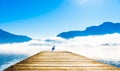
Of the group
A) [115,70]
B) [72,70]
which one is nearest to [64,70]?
[72,70]

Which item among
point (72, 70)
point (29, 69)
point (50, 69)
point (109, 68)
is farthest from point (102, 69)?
point (29, 69)

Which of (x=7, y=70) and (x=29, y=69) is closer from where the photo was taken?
(x=7, y=70)

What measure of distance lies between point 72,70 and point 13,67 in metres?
1.74

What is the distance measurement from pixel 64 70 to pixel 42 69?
0.66 metres

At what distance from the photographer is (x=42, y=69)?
812 centimetres

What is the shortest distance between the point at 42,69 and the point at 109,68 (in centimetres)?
196

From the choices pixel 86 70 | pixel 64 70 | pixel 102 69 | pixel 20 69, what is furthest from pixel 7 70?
pixel 102 69

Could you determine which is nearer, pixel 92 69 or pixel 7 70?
pixel 7 70

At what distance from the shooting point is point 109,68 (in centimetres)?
812

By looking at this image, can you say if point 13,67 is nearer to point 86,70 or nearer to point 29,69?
point 29,69

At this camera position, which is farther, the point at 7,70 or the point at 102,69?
the point at 102,69

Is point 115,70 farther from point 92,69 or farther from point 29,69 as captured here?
point 29,69

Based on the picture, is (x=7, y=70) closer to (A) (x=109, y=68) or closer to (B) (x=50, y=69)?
(B) (x=50, y=69)

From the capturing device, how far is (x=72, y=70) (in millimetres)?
7906
